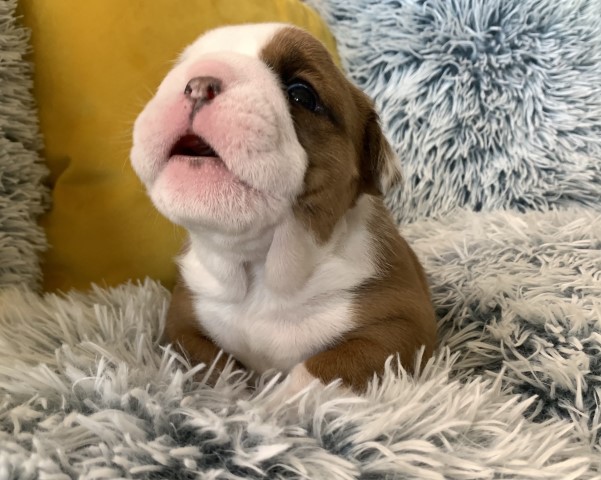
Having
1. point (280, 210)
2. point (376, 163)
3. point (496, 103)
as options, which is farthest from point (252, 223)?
point (496, 103)

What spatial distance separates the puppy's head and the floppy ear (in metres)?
Result: 0.06

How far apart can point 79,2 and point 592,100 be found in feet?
3.95

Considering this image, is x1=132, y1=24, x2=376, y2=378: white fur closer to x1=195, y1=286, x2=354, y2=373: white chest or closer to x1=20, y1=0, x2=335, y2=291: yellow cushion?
x1=195, y1=286, x2=354, y2=373: white chest

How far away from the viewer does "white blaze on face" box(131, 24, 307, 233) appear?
752 millimetres

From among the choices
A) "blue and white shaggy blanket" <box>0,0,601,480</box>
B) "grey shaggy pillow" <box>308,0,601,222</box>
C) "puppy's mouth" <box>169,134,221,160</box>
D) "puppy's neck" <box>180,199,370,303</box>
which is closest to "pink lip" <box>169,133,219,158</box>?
"puppy's mouth" <box>169,134,221,160</box>

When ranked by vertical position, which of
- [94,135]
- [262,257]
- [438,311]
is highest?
[94,135]

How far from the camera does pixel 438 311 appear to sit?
120 cm

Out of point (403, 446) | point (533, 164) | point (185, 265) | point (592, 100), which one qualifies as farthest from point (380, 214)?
point (592, 100)

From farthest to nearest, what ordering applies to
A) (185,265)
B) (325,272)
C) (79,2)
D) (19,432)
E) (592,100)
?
(592,100)
(79,2)
(185,265)
(325,272)
(19,432)

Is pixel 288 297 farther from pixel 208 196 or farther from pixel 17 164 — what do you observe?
pixel 17 164

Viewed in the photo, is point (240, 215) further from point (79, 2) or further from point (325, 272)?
point (79, 2)

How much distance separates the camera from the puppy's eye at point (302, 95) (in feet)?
2.84

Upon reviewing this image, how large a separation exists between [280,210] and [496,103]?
1049 mm

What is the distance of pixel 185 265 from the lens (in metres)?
1.06
